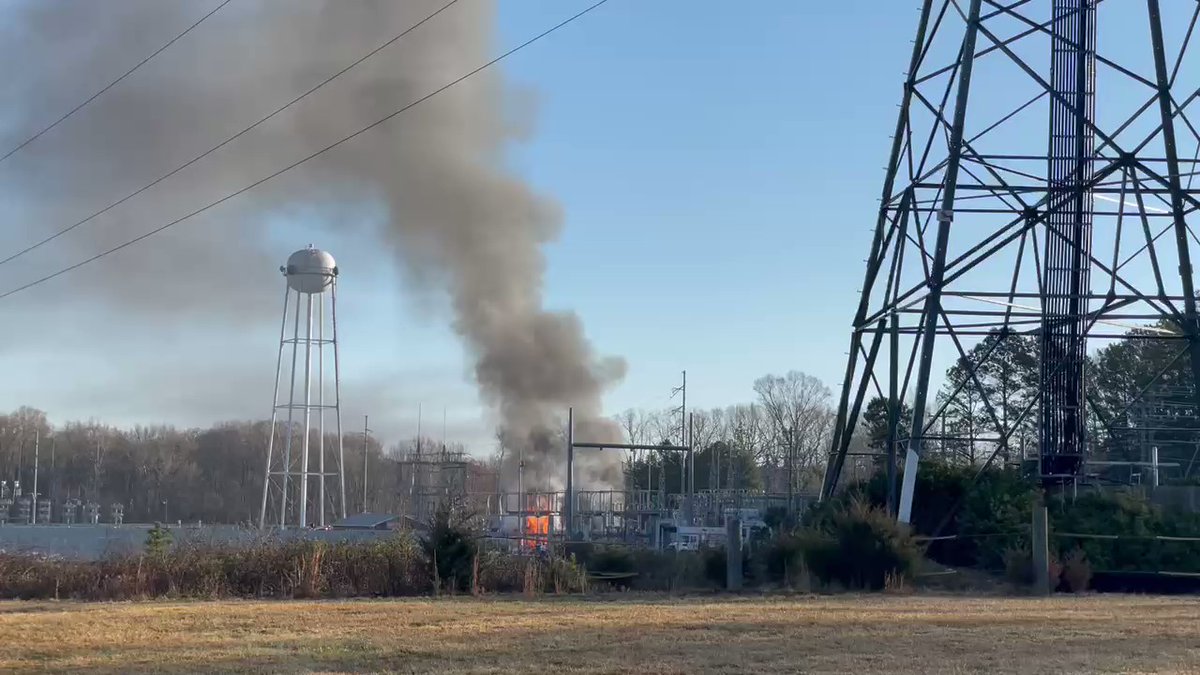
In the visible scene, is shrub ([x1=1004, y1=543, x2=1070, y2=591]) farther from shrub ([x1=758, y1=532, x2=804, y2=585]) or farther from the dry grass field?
shrub ([x1=758, y1=532, x2=804, y2=585])

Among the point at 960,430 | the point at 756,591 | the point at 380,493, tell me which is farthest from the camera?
the point at 380,493

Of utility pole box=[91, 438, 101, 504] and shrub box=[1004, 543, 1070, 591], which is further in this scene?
utility pole box=[91, 438, 101, 504]

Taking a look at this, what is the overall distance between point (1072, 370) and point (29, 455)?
107 meters

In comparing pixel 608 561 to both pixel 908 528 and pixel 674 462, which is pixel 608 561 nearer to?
pixel 908 528

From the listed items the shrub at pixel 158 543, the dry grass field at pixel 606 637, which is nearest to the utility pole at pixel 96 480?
the shrub at pixel 158 543

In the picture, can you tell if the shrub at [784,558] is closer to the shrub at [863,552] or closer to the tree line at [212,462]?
the shrub at [863,552]

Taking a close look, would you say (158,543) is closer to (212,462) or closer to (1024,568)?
(1024,568)

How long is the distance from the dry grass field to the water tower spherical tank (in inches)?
1379

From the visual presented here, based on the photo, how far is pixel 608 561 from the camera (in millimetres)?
26438

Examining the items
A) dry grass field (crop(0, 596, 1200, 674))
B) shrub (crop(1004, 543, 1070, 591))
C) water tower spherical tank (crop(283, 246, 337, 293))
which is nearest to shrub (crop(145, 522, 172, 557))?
dry grass field (crop(0, 596, 1200, 674))

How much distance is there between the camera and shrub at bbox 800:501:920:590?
77.2ft

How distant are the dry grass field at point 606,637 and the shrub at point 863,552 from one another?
3.09m

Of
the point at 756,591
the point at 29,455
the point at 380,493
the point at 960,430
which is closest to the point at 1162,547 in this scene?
the point at 756,591

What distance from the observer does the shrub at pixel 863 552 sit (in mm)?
23516
